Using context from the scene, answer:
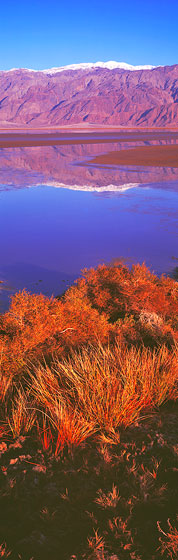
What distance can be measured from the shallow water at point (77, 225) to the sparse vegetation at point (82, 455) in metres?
3.57

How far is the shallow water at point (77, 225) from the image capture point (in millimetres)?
11086

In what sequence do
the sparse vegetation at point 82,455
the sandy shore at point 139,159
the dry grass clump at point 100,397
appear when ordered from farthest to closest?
the sandy shore at point 139,159, the dry grass clump at point 100,397, the sparse vegetation at point 82,455

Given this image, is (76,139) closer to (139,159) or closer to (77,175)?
(139,159)

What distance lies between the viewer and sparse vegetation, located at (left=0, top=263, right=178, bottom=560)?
105 inches

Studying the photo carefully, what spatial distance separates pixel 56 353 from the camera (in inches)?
206

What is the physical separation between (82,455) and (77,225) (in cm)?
1222

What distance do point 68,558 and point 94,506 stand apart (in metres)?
0.43

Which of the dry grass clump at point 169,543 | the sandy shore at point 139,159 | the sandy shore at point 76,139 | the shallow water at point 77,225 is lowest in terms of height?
the dry grass clump at point 169,543

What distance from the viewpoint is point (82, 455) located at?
11.3 ft

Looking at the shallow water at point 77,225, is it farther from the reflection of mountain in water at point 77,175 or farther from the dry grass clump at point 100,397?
the dry grass clump at point 100,397

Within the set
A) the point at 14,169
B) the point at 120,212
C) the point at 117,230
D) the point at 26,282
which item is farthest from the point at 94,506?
the point at 14,169

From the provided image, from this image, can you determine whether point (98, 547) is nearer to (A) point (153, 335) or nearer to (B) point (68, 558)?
(B) point (68, 558)

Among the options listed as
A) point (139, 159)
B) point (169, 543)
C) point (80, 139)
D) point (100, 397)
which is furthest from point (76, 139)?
point (169, 543)

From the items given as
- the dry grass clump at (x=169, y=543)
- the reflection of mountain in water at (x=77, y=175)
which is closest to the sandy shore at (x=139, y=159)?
the reflection of mountain in water at (x=77, y=175)
